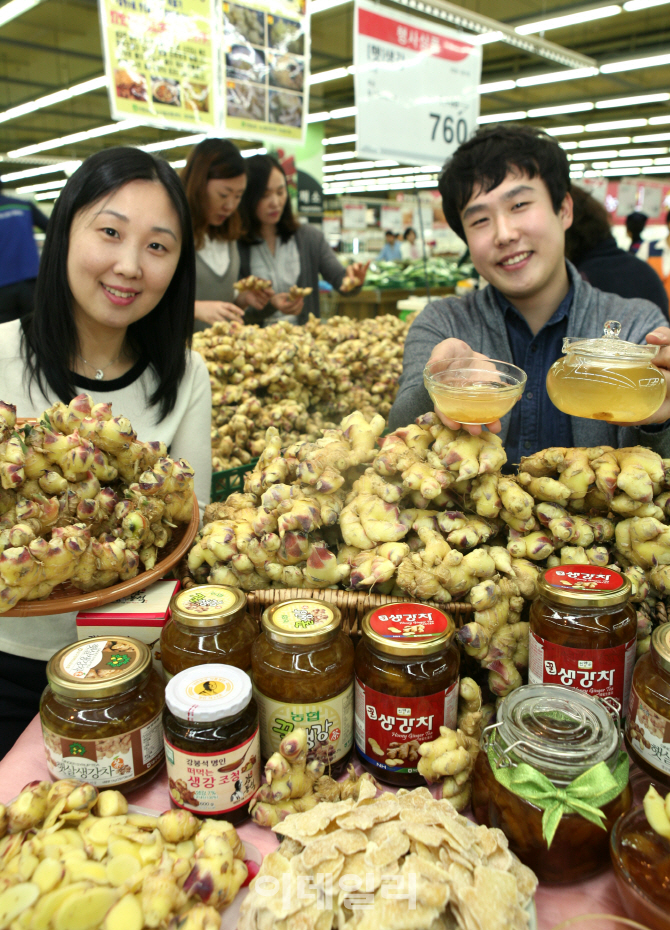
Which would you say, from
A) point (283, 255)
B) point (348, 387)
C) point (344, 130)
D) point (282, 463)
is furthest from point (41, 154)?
point (282, 463)

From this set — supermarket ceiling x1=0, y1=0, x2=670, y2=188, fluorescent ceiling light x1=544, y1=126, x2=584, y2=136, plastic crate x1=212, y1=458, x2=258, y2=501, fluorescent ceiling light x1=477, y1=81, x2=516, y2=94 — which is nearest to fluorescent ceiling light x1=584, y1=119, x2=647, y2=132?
supermarket ceiling x1=0, y1=0, x2=670, y2=188

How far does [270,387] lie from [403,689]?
1.69 metres

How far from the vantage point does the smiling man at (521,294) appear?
5.65 ft

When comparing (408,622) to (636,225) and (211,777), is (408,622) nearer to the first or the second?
(211,777)

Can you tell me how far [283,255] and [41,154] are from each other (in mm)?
17342

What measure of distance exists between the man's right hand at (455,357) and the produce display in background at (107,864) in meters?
0.66

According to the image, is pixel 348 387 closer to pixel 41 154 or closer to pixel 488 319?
pixel 488 319

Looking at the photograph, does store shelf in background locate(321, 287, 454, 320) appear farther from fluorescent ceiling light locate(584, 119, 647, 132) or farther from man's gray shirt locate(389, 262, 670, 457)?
fluorescent ceiling light locate(584, 119, 647, 132)

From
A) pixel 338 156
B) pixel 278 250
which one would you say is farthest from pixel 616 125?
pixel 278 250

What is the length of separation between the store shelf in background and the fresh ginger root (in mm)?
4734

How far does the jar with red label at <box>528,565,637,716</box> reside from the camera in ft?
2.74

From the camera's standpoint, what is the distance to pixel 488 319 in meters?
1.99

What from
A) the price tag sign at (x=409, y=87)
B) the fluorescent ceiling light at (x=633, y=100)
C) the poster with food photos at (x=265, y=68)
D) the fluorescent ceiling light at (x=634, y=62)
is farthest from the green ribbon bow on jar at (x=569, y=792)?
the fluorescent ceiling light at (x=633, y=100)

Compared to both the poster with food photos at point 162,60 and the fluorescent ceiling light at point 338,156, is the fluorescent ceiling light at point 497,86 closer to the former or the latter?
the fluorescent ceiling light at point 338,156
